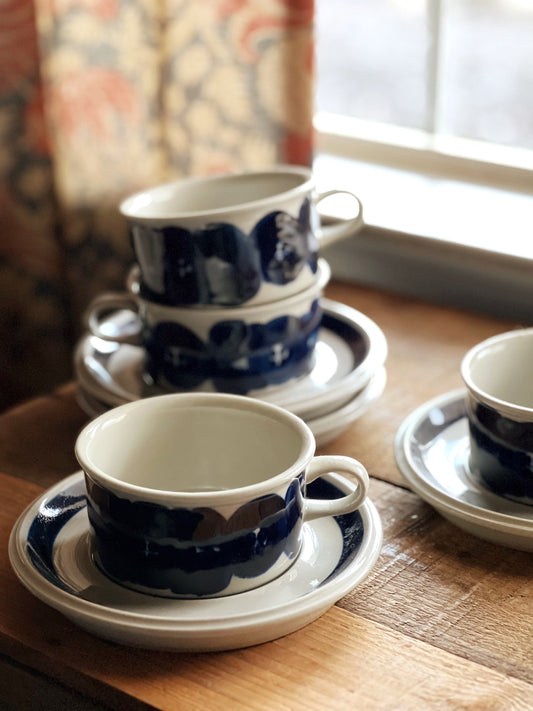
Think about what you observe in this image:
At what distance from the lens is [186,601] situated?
54 cm

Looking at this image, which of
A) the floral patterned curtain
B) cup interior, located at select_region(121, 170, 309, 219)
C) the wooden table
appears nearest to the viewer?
the wooden table

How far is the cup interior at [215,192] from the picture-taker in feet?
2.71

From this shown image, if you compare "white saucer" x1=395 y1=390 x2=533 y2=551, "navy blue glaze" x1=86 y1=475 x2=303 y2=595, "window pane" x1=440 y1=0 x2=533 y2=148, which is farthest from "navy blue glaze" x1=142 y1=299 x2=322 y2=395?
"window pane" x1=440 y1=0 x2=533 y2=148

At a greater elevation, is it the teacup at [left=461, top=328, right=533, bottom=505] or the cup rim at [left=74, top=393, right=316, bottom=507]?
the cup rim at [left=74, top=393, right=316, bottom=507]

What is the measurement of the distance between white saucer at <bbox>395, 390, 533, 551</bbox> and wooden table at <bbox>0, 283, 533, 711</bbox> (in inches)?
1.0

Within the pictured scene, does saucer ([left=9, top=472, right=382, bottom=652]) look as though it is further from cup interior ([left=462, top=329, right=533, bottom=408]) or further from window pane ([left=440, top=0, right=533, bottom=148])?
window pane ([left=440, top=0, right=533, bottom=148])

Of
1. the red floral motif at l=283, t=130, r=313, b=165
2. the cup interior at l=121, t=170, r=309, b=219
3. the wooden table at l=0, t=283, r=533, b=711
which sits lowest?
the wooden table at l=0, t=283, r=533, b=711

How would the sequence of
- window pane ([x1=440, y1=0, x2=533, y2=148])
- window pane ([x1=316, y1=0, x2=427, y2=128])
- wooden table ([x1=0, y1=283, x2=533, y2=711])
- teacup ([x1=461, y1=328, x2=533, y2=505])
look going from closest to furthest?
wooden table ([x1=0, y1=283, x2=533, y2=711])
teacup ([x1=461, y1=328, x2=533, y2=505])
window pane ([x1=440, y1=0, x2=533, y2=148])
window pane ([x1=316, y1=0, x2=427, y2=128])

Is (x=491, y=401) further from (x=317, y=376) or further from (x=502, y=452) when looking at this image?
(x=317, y=376)

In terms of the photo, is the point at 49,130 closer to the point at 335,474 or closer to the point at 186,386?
the point at 186,386

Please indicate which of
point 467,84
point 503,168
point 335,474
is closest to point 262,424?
point 335,474

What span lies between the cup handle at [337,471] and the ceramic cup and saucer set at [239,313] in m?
0.15

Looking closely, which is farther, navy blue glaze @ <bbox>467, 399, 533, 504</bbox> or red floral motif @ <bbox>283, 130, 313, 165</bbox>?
red floral motif @ <bbox>283, 130, 313, 165</bbox>

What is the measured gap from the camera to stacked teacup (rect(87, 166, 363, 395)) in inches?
28.1
